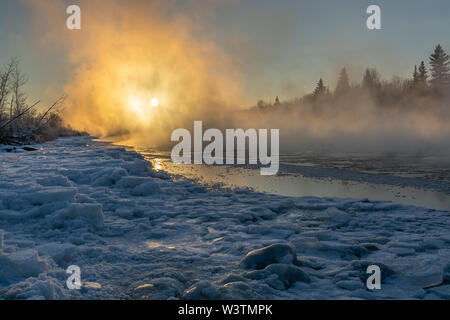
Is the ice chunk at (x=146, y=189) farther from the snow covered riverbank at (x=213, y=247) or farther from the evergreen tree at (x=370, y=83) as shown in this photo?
the evergreen tree at (x=370, y=83)

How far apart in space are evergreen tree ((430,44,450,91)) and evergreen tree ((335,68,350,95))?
648 inches

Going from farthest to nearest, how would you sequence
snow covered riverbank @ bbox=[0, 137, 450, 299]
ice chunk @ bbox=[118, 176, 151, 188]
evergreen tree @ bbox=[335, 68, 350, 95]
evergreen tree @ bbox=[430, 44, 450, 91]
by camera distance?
evergreen tree @ bbox=[335, 68, 350, 95] < evergreen tree @ bbox=[430, 44, 450, 91] < ice chunk @ bbox=[118, 176, 151, 188] < snow covered riverbank @ bbox=[0, 137, 450, 299]

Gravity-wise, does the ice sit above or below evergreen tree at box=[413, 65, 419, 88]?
below

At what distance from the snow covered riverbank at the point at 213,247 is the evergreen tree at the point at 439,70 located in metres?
47.5

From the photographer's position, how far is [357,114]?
5234cm

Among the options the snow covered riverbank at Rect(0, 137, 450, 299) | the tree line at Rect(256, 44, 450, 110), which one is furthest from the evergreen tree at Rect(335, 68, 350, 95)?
the snow covered riverbank at Rect(0, 137, 450, 299)

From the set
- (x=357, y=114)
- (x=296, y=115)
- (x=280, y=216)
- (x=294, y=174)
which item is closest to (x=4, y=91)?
(x=294, y=174)

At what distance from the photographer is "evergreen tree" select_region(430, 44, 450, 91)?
138ft

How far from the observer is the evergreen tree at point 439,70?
138 ft

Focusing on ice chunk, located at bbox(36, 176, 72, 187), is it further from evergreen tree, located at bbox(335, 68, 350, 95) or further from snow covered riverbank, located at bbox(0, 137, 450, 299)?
evergreen tree, located at bbox(335, 68, 350, 95)

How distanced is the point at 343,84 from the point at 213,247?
62784mm

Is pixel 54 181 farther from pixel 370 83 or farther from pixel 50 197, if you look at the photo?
pixel 370 83

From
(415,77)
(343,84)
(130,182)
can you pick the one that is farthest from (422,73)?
(130,182)

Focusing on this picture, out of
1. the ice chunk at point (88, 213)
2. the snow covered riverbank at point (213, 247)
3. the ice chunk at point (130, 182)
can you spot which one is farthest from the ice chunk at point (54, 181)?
the ice chunk at point (88, 213)
